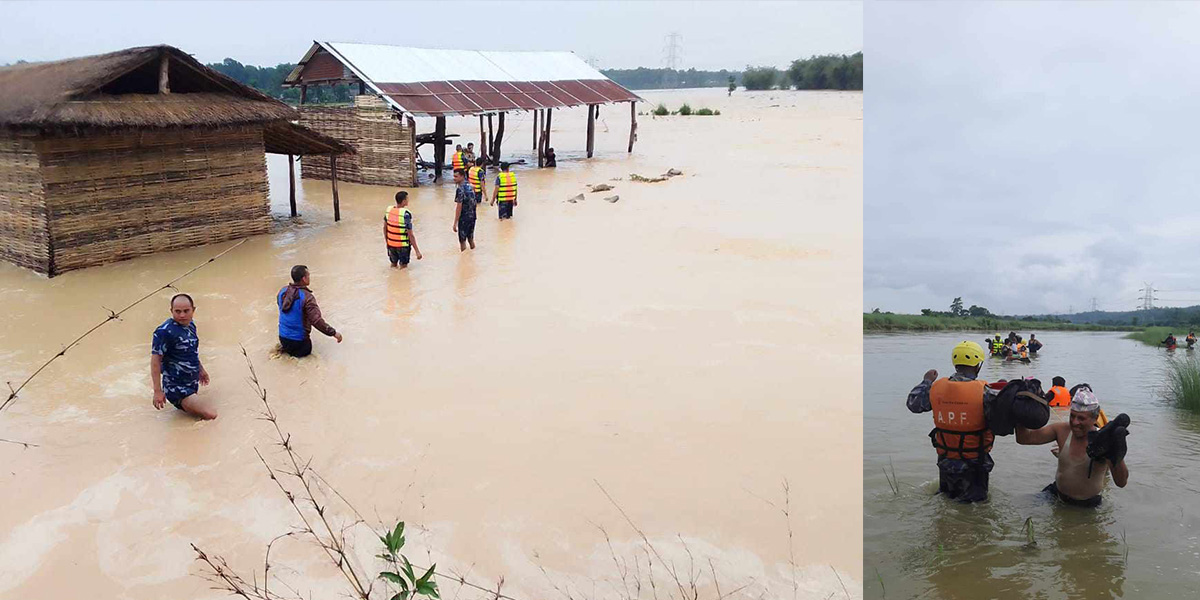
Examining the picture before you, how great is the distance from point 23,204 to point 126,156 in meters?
1.28

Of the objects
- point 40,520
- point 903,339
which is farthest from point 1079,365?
point 40,520

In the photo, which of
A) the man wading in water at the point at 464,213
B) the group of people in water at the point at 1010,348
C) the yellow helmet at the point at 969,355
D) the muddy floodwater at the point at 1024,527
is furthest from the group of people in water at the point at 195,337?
the group of people in water at the point at 1010,348

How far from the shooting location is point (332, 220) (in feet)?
49.0

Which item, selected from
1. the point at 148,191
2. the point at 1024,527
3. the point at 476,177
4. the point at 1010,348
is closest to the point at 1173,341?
the point at 1010,348

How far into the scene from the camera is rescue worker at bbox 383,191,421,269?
35.0 ft

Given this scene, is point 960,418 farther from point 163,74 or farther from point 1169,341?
point 163,74

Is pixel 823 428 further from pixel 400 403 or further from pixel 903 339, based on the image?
pixel 903 339

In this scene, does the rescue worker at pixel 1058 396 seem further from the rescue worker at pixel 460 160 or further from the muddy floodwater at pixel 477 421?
the rescue worker at pixel 460 160

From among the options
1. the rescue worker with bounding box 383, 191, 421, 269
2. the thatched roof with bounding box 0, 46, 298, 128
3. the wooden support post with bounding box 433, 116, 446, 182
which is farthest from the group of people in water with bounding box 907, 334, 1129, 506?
the wooden support post with bounding box 433, 116, 446, 182

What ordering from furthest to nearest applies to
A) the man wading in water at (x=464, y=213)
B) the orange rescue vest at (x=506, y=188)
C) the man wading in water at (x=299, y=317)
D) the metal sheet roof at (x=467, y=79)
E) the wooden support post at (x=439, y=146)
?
the wooden support post at (x=439, y=146), the metal sheet roof at (x=467, y=79), the orange rescue vest at (x=506, y=188), the man wading in water at (x=464, y=213), the man wading in water at (x=299, y=317)

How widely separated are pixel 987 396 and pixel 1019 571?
1.05 m

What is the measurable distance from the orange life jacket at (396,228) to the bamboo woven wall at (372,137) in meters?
8.27

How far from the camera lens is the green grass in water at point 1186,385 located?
776cm

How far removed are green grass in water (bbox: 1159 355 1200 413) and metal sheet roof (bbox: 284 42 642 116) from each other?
14.5 m
